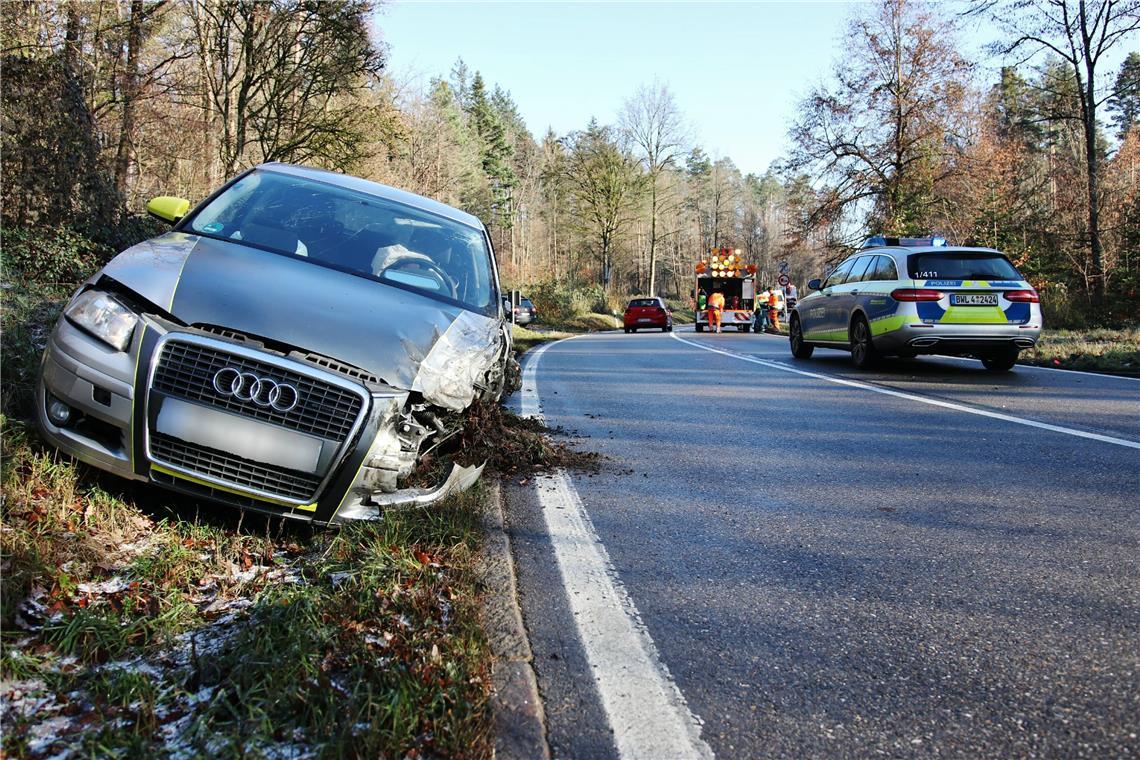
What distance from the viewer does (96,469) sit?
3285 millimetres

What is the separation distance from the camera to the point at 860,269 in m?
11.4

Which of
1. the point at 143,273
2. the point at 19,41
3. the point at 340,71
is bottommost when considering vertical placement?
the point at 143,273

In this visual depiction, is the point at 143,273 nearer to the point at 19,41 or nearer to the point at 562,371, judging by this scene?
the point at 562,371

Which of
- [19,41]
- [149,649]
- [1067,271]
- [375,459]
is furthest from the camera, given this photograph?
[1067,271]

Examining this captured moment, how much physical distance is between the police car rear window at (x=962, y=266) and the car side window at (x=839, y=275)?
1997mm

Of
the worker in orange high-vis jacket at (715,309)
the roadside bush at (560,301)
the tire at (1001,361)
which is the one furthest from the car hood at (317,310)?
the roadside bush at (560,301)

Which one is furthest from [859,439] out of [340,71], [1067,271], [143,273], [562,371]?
[1067,271]

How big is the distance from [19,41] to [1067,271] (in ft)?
90.0

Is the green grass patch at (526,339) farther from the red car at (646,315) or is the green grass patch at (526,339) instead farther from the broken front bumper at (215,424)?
the broken front bumper at (215,424)

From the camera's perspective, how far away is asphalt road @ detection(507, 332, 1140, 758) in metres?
2.07

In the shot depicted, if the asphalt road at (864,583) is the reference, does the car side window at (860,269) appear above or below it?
above

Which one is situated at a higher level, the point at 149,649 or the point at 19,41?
the point at 19,41

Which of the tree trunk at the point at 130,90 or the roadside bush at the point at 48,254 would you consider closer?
the roadside bush at the point at 48,254

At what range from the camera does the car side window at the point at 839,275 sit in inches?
472
